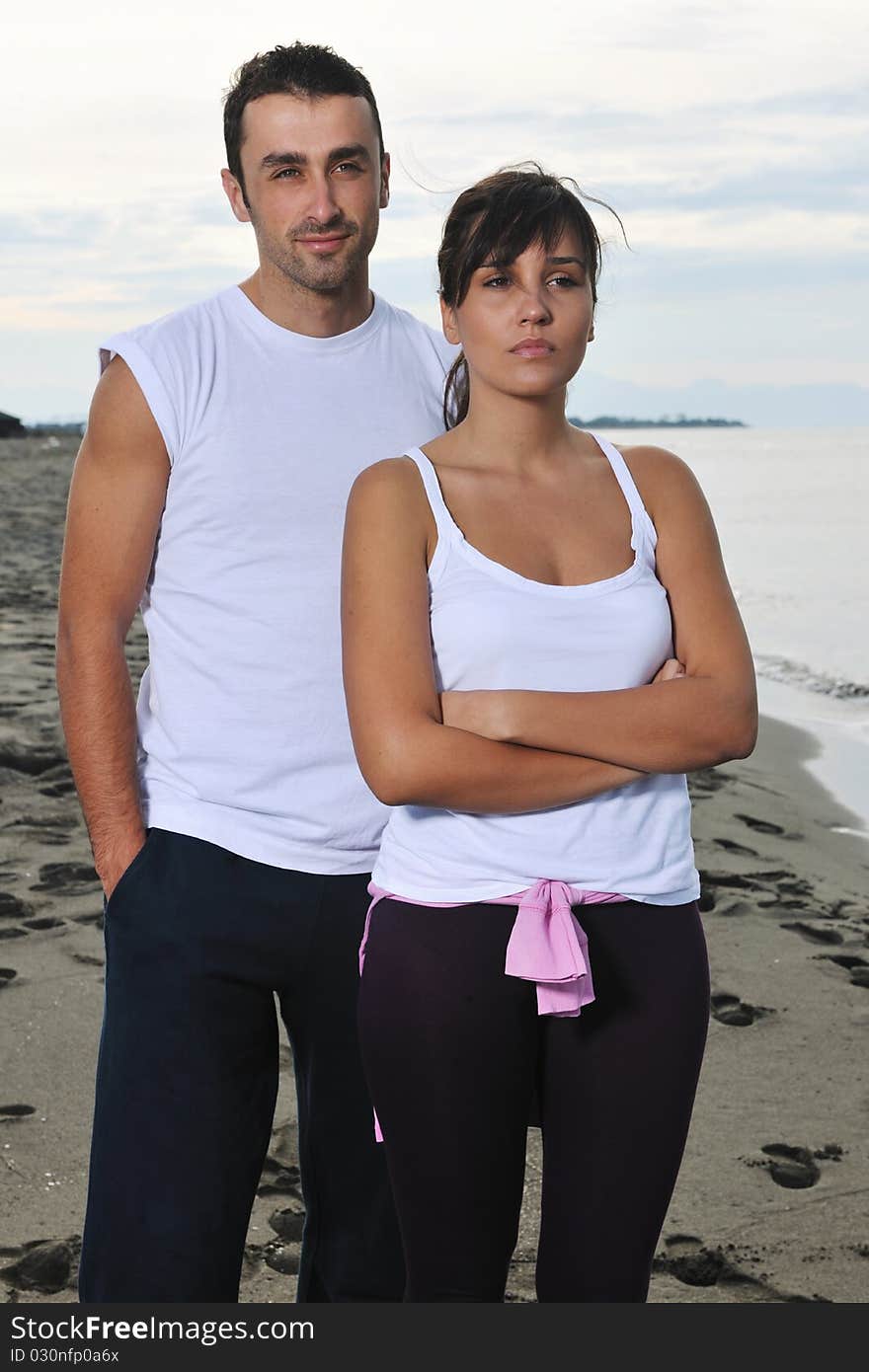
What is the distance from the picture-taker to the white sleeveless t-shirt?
2.26 meters

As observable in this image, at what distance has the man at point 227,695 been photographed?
227cm

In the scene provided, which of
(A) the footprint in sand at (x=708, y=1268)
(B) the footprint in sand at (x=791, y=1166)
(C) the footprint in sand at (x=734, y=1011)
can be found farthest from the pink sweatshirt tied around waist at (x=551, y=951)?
(C) the footprint in sand at (x=734, y=1011)

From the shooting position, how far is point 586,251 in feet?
6.87

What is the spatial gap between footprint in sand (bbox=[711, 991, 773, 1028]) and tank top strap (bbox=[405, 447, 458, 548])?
2760 millimetres

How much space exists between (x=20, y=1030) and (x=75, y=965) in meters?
0.40

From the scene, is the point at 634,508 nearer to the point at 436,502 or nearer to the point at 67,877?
the point at 436,502

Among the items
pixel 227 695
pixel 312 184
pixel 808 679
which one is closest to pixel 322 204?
pixel 312 184

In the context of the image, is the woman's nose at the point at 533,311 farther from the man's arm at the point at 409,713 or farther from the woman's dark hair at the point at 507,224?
the man's arm at the point at 409,713

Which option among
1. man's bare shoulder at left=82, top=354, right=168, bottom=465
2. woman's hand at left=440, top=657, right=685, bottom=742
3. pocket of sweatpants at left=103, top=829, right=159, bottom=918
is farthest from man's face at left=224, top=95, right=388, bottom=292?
pocket of sweatpants at left=103, top=829, right=159, bottom=918

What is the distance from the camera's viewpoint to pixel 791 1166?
3.55m

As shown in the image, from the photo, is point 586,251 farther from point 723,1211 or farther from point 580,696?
point 723,1211

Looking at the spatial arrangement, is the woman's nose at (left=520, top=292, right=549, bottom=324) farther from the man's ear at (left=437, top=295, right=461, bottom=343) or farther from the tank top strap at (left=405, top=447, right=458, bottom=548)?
the tank top strap at (left=405, top=447, right=458, bottom=548)

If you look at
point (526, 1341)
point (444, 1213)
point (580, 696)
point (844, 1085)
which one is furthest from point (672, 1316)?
point (844, 1085)

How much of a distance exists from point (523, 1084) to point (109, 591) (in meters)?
1.00
